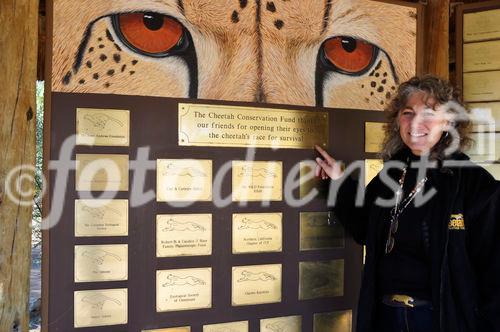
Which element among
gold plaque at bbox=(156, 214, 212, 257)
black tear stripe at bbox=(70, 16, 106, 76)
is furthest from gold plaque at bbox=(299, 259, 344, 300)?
black tear stripe at bbox=(70, 16, 106, 76)

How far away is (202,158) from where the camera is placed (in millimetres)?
2266

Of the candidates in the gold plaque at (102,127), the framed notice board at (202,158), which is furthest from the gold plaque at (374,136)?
the gold plaque at (102,127)

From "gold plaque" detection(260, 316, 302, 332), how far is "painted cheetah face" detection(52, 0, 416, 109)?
1008 millimetres

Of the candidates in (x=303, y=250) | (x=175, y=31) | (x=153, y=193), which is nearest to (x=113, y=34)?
(x=175, y=31)

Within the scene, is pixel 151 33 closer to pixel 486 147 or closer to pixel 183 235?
pixel 183 235

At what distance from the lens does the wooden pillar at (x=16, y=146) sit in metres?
1.99

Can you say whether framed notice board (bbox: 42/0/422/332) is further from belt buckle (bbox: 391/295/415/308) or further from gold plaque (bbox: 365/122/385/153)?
belt buckle (bbox: 391/295/415/308)

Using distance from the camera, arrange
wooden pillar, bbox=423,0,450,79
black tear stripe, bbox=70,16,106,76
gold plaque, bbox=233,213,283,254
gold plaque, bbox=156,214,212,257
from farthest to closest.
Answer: wooden pillar, bbox=423,0,450,79
gold plaque, bbox=233,213,283,254
gold plaque, bbox=156,214,212,257
black tear stripe, bbox=70,16,106,76

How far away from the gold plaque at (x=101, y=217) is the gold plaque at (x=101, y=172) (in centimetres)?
6

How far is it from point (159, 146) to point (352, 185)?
3.06 ft

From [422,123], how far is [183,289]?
1.21m

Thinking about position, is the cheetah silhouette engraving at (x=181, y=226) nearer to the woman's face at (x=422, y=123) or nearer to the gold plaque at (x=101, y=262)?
the gold plaque at (x=101, y=262)

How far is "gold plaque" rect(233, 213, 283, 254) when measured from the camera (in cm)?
233

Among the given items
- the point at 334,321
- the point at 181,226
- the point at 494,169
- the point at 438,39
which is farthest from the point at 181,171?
the point at 494,169
